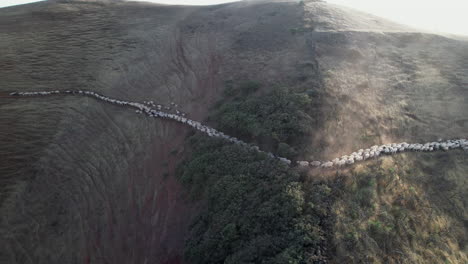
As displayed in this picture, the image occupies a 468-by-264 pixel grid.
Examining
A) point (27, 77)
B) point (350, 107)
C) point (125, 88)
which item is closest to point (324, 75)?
point (350, 107)

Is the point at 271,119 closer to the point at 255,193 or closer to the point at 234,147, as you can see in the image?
the point at 234,147

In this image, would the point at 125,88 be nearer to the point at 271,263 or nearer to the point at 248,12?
the point at 248,12

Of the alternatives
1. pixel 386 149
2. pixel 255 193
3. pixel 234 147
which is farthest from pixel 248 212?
pixel 386 149

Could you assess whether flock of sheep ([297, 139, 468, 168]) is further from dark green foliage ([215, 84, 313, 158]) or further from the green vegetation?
dark green foliage ([215, 84, 313, 158])

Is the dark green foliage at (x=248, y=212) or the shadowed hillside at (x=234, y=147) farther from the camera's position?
the shadowed hillside at (x=234, y=147)

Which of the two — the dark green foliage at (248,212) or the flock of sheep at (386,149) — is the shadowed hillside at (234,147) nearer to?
the dark green foliage at (248,212)

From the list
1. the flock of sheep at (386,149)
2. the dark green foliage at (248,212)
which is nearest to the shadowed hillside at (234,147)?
the dark green foliage at (248,212)
